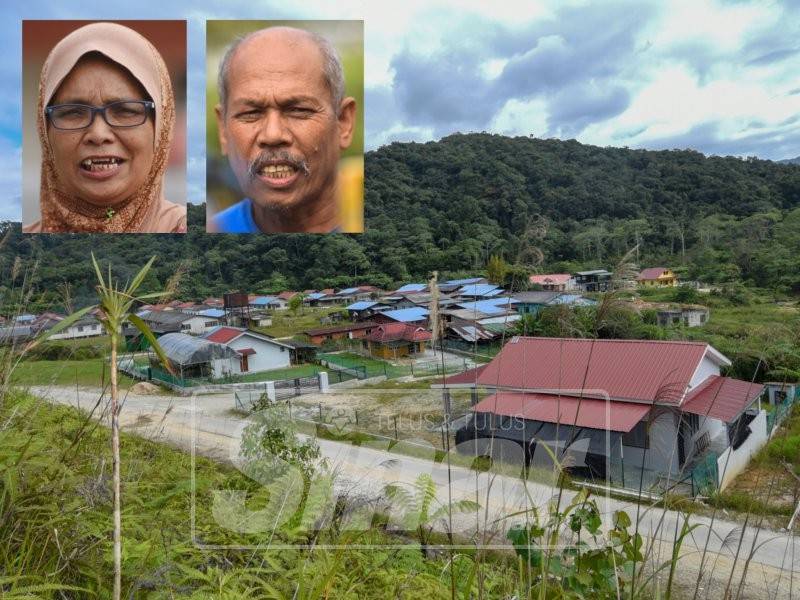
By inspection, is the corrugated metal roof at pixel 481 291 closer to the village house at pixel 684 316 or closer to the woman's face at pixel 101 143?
the woman's face at pixel 101 143

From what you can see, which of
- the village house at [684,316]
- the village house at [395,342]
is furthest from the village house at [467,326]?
the village house at [684,316]

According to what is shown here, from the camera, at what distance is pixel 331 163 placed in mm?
8242

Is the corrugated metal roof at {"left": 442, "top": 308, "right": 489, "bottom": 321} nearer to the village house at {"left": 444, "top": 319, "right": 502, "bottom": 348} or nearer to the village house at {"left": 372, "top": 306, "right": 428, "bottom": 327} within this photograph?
the village house at {"left": 444, "top": 319, "right": 502, "bottom": 348}

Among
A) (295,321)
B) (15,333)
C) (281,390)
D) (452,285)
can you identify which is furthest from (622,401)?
(295,321)

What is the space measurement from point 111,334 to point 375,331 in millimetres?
19014

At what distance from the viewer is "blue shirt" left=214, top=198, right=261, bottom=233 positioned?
27.8 ft

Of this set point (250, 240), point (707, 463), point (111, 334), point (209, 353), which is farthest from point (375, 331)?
point (111, 334)

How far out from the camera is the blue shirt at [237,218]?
847 cm

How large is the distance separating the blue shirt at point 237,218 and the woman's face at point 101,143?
4.19 feet

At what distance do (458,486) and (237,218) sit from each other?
5.81 m

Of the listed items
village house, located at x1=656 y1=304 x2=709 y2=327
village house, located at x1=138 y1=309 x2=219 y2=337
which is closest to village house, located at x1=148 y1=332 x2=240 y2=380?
village house, located at x1=138 y1=309 x2=219 y2=337

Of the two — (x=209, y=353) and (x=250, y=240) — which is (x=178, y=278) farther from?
(x=250, y=240)

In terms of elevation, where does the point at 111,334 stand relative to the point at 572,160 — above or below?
below

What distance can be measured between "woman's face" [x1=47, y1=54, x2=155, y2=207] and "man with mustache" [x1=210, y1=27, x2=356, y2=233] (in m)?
1.31
